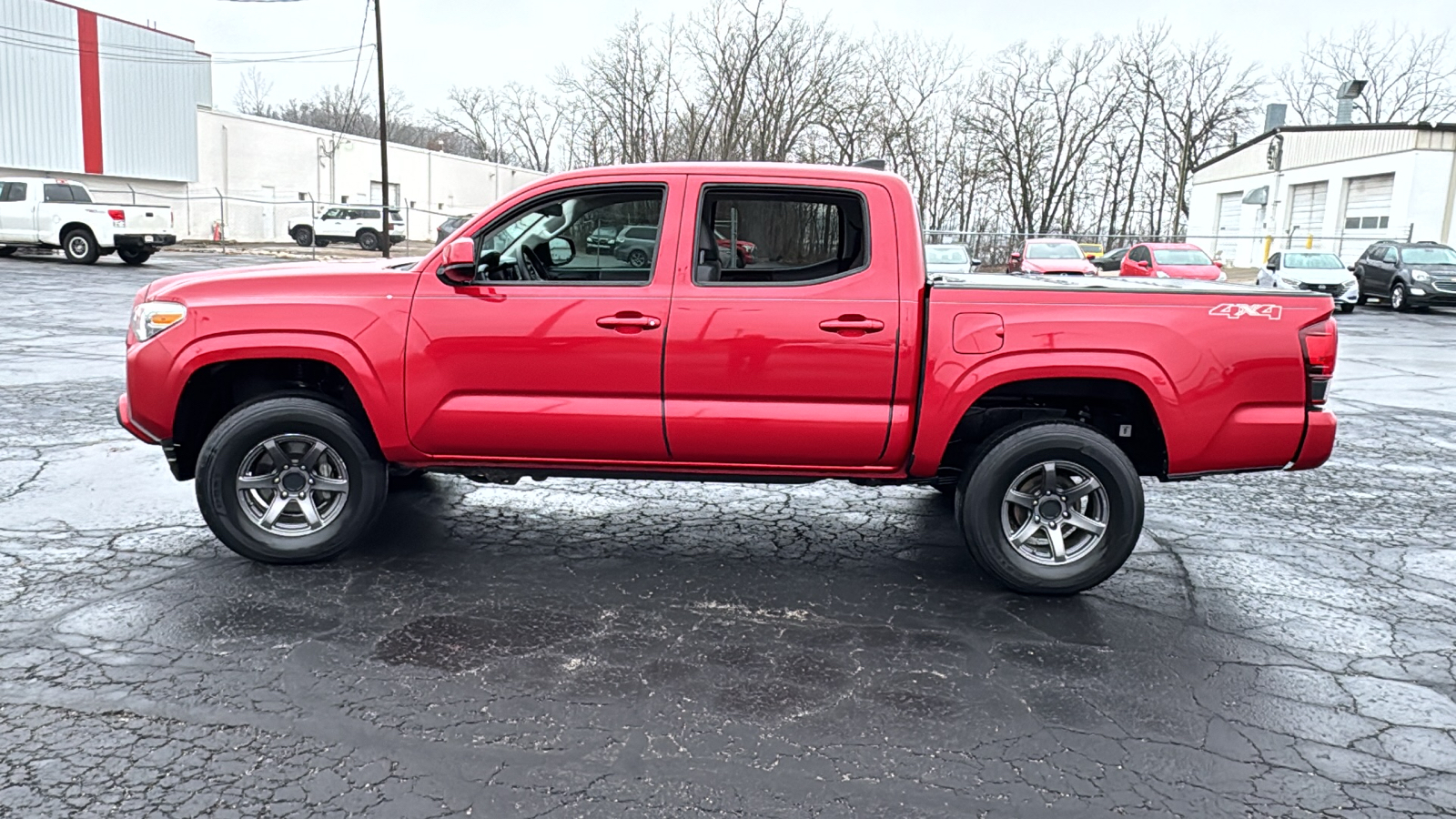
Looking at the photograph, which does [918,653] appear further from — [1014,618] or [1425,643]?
Answer: [1425,643]

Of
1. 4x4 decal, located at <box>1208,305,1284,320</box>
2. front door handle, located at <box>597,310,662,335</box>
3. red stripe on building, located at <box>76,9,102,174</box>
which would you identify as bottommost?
front door handle, located at <box>597,310,662,335</box>

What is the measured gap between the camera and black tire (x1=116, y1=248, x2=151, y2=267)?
25781 mm

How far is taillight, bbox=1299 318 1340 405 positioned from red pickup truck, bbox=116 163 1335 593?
0.04 ft

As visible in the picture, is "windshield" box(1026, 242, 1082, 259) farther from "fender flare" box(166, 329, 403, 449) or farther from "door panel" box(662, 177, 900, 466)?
"fender flare" box(166, 329, 403, 449)

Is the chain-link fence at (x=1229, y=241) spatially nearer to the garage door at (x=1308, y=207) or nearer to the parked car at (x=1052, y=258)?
the garage door at (x=1308, y=207)

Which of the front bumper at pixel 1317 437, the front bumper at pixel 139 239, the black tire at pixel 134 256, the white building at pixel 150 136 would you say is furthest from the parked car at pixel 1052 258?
the white building at pixel 150 136

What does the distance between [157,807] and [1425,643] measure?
4776 mm

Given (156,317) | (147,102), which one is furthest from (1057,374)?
(147,102)

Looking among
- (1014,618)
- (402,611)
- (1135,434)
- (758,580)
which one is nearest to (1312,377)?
(1135,434)

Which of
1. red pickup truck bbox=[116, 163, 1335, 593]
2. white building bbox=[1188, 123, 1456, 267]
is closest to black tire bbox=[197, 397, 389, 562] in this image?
red pickup truck bbox=[116, 163, 1335, 593]

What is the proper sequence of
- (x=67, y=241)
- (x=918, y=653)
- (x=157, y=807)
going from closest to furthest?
1. (x=157, y=807)
2. (x=918, y=653)
3. (x=67, y=241)

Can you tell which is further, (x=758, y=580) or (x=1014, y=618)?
(x=758, y=580)

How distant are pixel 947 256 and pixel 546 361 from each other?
22.4m

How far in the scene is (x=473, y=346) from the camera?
16.0 ft
